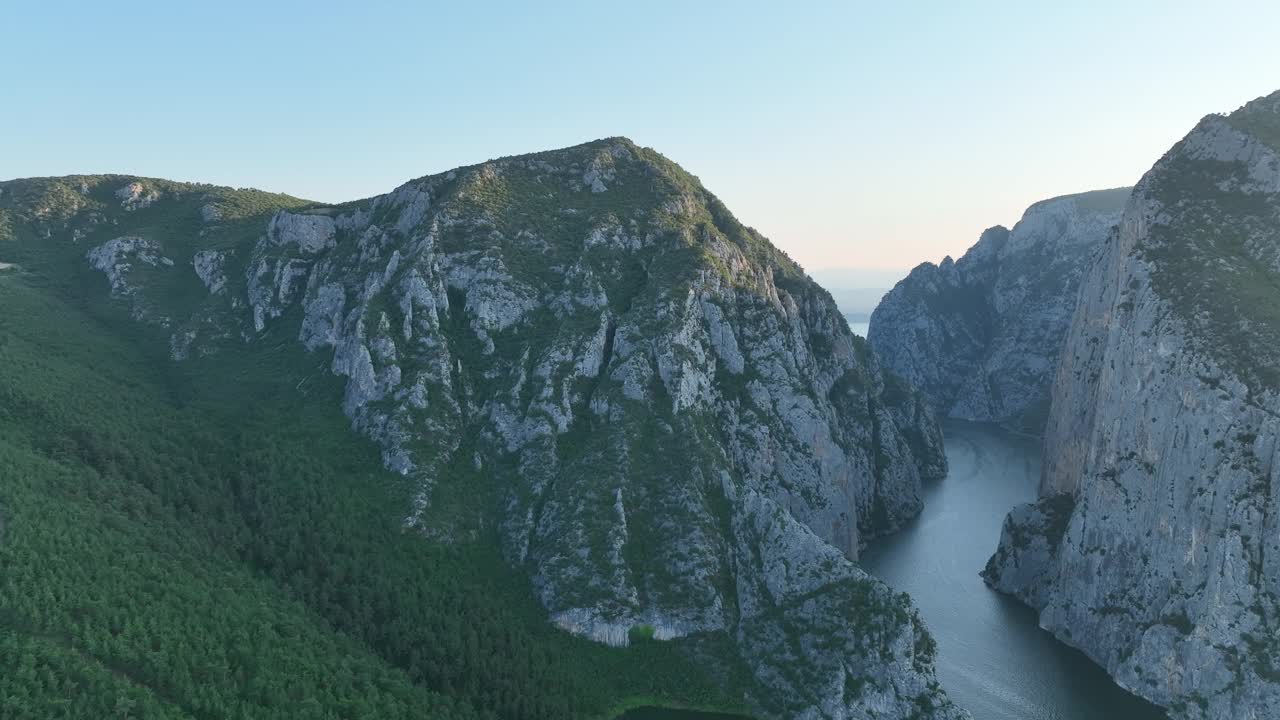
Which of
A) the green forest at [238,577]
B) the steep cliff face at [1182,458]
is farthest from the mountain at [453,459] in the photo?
the steep cliff face at [1182,458]

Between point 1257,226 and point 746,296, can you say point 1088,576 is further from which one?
point 746,296

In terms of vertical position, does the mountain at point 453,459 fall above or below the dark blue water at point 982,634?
above

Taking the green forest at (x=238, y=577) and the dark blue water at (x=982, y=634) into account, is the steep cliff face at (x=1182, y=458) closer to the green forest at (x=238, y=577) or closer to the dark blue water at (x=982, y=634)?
the dark blue water at (x=982, y=634)

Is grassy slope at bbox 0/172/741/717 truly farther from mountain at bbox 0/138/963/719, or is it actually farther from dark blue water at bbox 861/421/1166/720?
dark blue water at bbox 861/421/1166/720

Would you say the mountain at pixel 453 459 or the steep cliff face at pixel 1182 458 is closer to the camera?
the mountain at pixel 453 459

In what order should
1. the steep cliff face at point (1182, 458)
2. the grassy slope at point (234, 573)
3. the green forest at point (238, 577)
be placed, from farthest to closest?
1. the steep cliff face at point (1182, 458)
2. the grassy slope at point (234, 573)
3. the green forest at point (238, 577)

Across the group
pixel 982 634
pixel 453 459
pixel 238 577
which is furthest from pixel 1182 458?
pixel 238 577

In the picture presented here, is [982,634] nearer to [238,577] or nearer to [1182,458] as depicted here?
[1182,458]

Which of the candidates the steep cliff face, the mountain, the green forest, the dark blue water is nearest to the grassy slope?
the green forest
